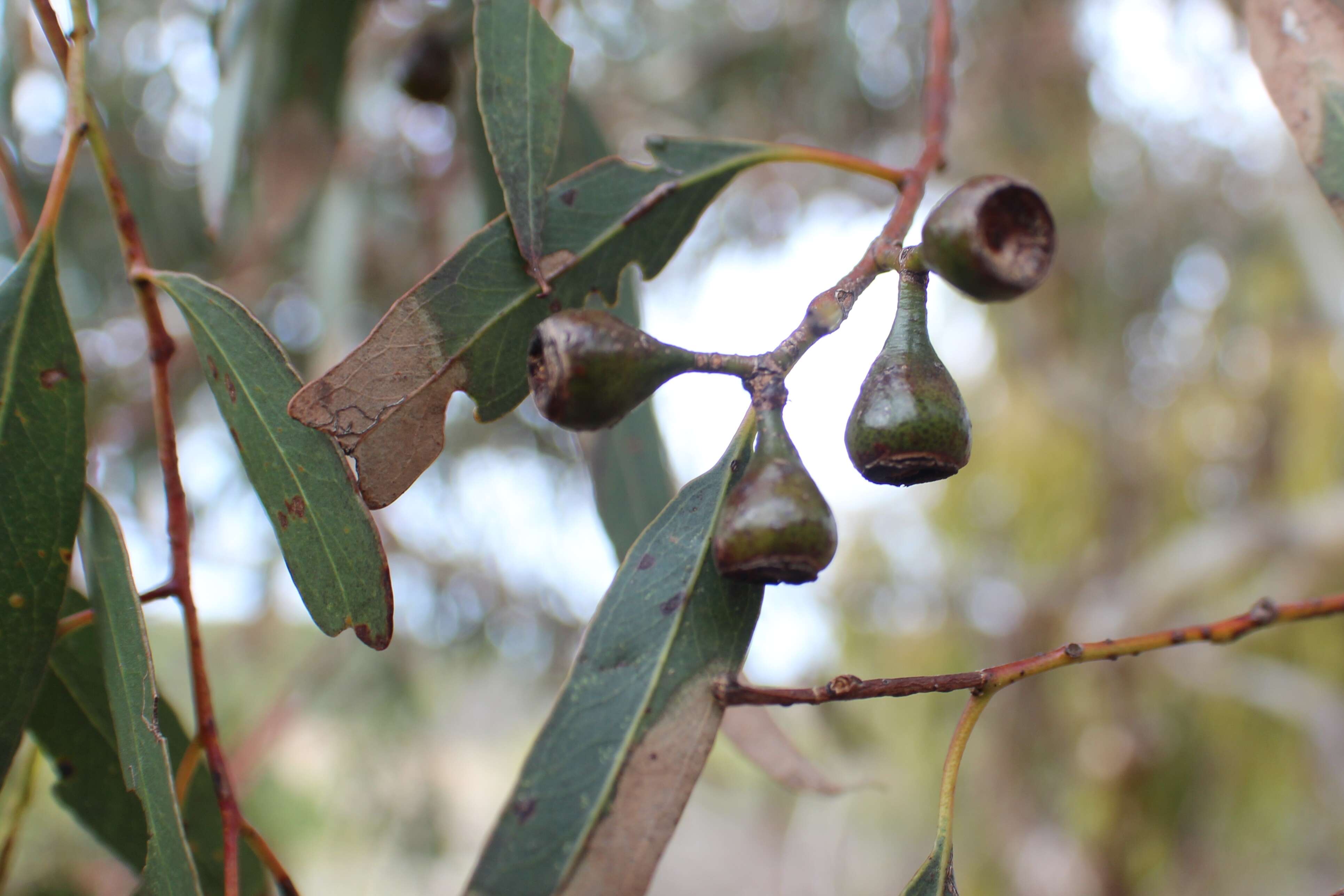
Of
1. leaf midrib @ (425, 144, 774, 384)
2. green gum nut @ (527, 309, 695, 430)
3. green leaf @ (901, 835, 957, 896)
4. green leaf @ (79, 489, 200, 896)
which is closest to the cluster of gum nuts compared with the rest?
green gum nut @ (527, 309, 695, 430)

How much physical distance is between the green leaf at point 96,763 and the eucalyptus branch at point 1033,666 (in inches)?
23.8

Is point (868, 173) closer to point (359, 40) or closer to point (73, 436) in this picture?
point (73, 436)

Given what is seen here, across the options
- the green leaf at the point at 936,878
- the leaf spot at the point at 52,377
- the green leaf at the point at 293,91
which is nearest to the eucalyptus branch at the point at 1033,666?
the green leaf at the point at 936,878

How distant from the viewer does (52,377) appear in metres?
0.77

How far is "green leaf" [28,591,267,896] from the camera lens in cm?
91

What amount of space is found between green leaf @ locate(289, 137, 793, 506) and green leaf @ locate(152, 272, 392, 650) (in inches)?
1.2

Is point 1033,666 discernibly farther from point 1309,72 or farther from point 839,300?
point 1309,72

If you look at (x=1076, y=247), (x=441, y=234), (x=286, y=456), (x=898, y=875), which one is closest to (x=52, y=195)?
(x=286, y=456)

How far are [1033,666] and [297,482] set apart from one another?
526mm

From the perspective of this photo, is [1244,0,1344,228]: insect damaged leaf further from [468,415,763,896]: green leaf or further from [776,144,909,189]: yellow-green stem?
[468,415,763,896]: green leaf

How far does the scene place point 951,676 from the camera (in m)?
0.61

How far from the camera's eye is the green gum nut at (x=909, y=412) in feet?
1.95

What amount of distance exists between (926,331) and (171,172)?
9.61 ft

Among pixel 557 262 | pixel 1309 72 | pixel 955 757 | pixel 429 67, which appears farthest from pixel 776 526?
pixel 429 67
